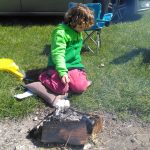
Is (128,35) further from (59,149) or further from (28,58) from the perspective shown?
(59,149)

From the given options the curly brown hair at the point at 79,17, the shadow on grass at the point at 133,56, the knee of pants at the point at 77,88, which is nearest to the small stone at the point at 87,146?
the knee of pants at the point at 77,88

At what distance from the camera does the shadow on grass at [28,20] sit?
8305mm

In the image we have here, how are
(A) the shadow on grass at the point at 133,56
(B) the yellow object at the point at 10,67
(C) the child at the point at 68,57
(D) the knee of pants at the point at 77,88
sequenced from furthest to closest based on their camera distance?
1. (A) the shadow on grass at the point at 133,56
2. (B) the yellow object at the point at 10,67
3. (D) the knee of pants at the point at 77,88
4. (C) the child at the point at 68,57

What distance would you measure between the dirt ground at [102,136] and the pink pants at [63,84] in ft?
1.28

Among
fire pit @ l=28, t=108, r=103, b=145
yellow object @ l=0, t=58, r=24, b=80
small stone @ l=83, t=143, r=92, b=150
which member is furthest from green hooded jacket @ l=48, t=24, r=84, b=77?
small stone @ l=83, t=143, r=92, b=150

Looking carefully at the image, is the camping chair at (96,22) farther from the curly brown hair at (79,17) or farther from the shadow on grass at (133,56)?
the curly brown hair at (79,17)

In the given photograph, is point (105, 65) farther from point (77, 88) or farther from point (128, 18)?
point (128, 18)

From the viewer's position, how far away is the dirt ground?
4.25m

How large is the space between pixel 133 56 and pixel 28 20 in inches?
112

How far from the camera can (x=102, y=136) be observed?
4.43 metres

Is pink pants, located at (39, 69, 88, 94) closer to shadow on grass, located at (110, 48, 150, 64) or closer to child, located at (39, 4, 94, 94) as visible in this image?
child, located at (39, 4, 94, 94)

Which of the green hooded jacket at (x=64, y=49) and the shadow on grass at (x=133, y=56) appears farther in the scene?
the shadow on grass at (x=133, y=56)

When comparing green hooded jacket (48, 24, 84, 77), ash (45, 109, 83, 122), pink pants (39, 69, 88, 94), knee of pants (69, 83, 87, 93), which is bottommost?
knee of pants (69, 83, 87, 93)

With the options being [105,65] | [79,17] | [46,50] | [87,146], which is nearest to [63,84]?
[79,17]
